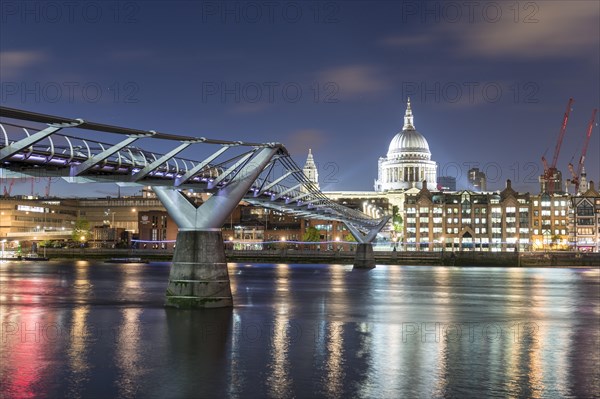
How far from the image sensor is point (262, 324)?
47.6 metres

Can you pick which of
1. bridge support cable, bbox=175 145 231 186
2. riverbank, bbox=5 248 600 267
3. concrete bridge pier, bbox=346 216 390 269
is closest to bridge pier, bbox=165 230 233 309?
bridge support cable, bbox=175 145 231 186

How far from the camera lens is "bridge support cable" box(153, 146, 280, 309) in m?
48.3

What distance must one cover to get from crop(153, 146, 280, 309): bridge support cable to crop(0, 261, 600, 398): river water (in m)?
1.25

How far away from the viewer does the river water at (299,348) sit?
29.5m

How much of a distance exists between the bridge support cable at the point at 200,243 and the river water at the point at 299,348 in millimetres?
1249

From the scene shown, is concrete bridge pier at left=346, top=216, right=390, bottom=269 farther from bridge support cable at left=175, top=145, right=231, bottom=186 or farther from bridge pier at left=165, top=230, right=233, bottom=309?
bridge support cable at left=175, top=145, right=231, bottom=186

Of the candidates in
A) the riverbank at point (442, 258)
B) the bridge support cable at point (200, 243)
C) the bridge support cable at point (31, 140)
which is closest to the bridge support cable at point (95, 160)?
the bridge support cable at point (31, 140)

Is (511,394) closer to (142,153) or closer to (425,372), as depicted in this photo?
(425,372)

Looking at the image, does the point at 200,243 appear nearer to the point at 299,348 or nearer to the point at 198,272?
the point at 198,272

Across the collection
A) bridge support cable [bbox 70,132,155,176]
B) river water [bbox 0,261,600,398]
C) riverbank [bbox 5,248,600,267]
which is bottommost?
river water [bbox 0,261,600,398]

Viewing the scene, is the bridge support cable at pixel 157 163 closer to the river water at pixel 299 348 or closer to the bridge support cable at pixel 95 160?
the bridge support cable at pixel 95 160

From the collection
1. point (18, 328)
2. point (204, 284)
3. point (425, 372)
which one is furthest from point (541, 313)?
point (18, 328)

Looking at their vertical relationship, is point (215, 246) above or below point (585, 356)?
above

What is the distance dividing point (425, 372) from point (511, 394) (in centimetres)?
439
